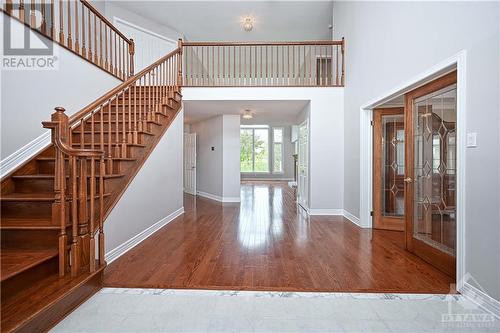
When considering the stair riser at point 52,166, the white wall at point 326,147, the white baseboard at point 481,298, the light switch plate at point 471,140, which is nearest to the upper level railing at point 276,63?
the white wall at point 326,147

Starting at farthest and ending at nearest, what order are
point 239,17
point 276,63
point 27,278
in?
point 276,63, point 239,17, point 27,278

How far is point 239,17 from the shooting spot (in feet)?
20.8

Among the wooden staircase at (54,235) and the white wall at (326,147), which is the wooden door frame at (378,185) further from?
the wooden staircase at (54,235)

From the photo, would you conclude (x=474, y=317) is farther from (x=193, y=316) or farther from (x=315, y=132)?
(x=315, y=132)

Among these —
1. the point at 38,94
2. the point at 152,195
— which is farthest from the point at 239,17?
the point at 152,195

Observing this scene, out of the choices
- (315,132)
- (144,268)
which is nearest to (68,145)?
(144,268)

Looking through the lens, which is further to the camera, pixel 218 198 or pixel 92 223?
pixel 218 198

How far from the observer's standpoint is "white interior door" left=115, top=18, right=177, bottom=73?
5.88 m

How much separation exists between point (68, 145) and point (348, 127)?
4229 millimetres

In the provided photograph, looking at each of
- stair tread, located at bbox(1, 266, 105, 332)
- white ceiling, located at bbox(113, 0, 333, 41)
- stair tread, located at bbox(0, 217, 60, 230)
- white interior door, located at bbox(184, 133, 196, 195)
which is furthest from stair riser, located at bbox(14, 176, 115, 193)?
white interior door, located at bbox(184, 133, 196, 195)

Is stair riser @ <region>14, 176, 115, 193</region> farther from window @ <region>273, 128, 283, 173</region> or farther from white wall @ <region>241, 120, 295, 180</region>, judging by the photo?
window @ <region>273, 128, 283, 173</region>

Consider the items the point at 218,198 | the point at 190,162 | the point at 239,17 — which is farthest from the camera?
the point at 190,162

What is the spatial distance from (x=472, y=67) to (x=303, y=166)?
13.3ft

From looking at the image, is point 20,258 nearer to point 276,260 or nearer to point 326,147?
point 276,260
